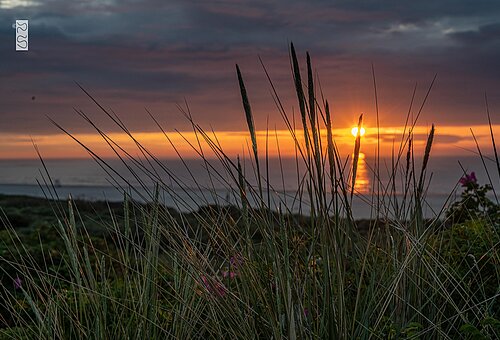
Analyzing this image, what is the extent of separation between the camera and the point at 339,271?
2307 millimetres

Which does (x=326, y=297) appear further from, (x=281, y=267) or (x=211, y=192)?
(x=211, y=192)

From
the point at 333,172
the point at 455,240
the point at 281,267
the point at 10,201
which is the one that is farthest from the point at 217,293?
the point at 10,201

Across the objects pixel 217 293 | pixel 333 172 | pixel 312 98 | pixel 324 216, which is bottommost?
pixel 217 293

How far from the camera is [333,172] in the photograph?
2.22m

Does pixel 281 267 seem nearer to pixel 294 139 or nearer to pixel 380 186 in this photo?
pixel 294 139

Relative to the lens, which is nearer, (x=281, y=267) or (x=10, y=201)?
(x=281, y=267)

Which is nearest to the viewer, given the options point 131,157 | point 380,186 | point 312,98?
point 312,98

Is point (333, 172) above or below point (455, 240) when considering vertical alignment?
above

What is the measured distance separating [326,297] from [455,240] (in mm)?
2278

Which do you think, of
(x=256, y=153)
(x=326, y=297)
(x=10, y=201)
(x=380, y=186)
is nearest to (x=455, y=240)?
(x=380, y=186)

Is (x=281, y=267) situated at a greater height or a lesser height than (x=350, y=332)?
greater

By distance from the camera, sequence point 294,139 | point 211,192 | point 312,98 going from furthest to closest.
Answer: point 211,192, point 294,139, point 312,98

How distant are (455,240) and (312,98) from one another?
8.99 ft

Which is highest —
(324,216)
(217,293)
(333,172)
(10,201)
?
(333,172)
